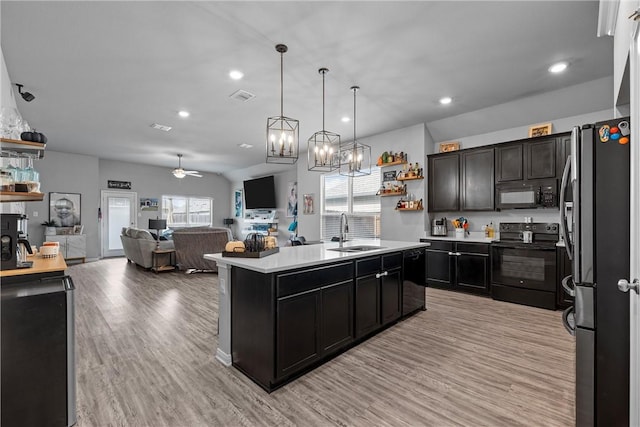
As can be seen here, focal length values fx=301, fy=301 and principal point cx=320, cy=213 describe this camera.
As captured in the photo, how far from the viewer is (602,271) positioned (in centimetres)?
165

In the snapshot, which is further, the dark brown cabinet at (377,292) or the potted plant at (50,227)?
the potted plant at (50,227)

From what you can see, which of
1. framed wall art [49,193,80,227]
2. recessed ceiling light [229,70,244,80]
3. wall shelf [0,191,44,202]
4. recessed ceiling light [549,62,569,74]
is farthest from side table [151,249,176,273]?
recessed ceiling light [549,62,569,74]

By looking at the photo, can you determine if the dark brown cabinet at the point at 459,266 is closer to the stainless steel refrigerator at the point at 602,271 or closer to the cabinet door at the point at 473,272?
the cabinet door at the point at 473,272

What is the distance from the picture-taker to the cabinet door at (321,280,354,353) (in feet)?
8.31

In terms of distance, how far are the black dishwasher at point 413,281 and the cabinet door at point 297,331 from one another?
153cm

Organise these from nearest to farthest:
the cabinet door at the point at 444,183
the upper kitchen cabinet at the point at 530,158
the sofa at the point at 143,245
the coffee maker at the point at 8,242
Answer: the coffee maker at the point at 8,242 < the upper kitchen cabinet at the point at 530,158 < the cabinet door at the point at 444,183 < the sofa at the point at 143,245

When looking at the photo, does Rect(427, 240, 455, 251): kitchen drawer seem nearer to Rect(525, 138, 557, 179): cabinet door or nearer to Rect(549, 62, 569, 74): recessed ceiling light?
Rect(525, 138, 557, 179): cabinet door

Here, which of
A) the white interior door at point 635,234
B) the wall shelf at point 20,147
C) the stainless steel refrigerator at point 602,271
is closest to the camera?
the white interior door at point 635,234

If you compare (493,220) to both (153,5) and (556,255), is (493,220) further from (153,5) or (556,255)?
(153,5)

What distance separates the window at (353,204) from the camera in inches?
256

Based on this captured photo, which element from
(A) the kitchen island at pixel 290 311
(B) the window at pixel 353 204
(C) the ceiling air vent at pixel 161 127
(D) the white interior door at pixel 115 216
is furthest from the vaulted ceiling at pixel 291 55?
(D) the white interior door at pixel 115 216

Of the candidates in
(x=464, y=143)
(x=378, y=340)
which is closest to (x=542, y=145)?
A: (x=464, y=143)

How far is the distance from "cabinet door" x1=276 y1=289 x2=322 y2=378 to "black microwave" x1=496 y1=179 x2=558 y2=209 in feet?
12.5

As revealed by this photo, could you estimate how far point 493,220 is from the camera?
514 centimetres
